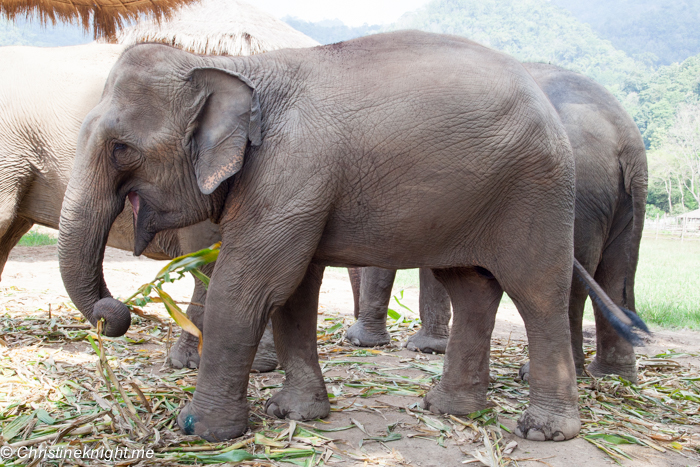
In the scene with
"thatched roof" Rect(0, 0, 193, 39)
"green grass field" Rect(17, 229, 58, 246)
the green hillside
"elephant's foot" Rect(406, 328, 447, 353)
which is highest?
the green hillside

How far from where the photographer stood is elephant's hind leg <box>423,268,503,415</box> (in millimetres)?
3299

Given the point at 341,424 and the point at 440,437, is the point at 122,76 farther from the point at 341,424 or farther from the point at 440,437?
the point at 440,437

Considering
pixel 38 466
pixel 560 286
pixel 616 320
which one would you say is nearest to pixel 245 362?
pixel 38 466

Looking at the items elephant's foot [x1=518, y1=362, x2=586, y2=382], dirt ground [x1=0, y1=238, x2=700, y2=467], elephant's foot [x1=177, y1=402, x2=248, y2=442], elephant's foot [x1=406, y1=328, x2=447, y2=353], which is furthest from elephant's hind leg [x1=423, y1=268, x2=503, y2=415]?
elephant's foot [x1=406, y1=328, x2=447, y2=353]

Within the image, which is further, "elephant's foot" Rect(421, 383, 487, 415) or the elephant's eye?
"elephant's foot" Rect(421, 383, 487, 415)

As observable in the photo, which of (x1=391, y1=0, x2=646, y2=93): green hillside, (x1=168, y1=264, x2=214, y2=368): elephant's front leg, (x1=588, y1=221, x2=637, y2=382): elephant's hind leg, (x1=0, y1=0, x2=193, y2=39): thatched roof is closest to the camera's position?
(x1=588, y1=221, x2=637, y2=382): elephant's hind leg

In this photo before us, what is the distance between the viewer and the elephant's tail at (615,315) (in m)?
3.13

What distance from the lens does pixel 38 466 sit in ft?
8.02

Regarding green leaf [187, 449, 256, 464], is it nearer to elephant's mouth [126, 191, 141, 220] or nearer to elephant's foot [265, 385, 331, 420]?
elephant's foot [265, 385, 331, 420]

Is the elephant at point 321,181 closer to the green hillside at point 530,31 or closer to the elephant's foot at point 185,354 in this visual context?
the elephant's foot at point 185,354

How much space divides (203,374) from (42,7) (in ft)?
10.6

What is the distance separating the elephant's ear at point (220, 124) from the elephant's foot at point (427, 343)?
2.82 metres

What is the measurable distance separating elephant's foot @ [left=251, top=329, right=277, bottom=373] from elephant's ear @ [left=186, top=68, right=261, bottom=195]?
1.76 meters

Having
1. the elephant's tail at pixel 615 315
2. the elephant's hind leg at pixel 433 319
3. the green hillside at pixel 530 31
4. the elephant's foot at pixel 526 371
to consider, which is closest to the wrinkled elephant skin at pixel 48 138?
the elephant's hind leg at pixel 433 319
